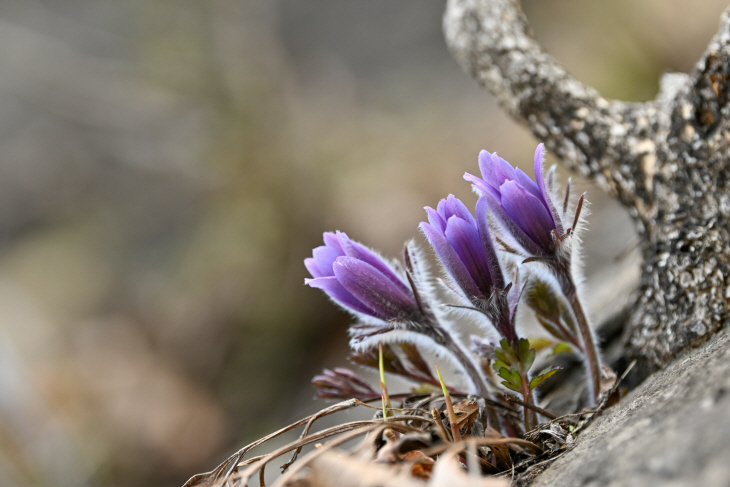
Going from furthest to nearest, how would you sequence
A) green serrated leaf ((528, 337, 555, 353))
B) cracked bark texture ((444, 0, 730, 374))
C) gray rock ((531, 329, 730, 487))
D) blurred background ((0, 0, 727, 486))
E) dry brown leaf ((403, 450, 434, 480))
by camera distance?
blurred background ((0, 0, 727, 486))
green serrated leaf ((528, 337, 555, 353))
cracked bark texture ((444, 0, 730, 374))
dry brown leaf ((403, 450, 434, 480))
gray rock ((531, 329, 730, 487))

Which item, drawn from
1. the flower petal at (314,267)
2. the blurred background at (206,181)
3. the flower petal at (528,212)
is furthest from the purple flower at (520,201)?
the blurred background at (206,181)

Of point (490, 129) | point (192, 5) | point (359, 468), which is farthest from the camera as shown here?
point (192, 5)

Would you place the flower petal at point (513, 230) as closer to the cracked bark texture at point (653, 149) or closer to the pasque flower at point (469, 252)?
the pasque flower at point (469, 252)

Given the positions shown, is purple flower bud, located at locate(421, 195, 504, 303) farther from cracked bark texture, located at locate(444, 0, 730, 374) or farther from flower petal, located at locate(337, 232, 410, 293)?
cracked bark texture, located at locate(444, 0, 730, 374)

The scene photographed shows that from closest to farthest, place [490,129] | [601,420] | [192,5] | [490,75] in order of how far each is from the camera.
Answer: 1. [601,420]
2. [490,75]
3. [490,129]
4. [192,5]

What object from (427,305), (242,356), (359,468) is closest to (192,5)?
(242,356)

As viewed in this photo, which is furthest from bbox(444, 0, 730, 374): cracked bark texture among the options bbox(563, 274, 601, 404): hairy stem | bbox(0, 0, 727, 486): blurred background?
bbox(0, 0, 727, 486): blurred background

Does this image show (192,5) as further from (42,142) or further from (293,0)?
(42,142)
